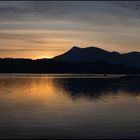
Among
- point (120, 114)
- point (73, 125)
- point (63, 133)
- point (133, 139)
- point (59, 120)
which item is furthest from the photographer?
point (120, 114)

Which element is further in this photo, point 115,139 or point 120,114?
point 120,114

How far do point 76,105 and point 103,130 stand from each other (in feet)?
38.5

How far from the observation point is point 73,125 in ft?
70.8

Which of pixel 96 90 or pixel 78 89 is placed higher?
pixel 78 89

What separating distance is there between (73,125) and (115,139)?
14.4 ft

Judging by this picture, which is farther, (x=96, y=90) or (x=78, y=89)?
(x=78, y=89)

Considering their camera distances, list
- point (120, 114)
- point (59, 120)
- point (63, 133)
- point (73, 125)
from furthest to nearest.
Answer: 1. point (120, 114)
2. point (59, 120)
3. point (73, 125)
4. point (63, 133)

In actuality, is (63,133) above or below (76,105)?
below

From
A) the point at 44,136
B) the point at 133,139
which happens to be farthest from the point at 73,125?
the point at 133,139

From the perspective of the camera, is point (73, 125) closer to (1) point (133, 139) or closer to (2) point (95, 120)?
(2) point (95, 120)

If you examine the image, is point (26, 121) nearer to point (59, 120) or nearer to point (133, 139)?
point (59, 120)

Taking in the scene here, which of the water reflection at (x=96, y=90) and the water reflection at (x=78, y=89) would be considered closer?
the water reflection at (x=96, y=90)

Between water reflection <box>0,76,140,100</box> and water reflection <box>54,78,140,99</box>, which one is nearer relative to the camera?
water reflection <box>54,78,140,99</box>

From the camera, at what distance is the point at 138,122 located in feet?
75.0
